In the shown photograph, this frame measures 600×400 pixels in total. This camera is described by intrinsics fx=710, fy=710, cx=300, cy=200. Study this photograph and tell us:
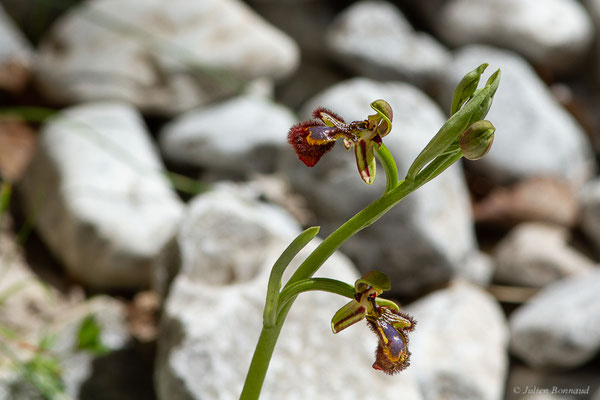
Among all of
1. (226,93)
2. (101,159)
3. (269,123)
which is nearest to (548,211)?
(269,123)

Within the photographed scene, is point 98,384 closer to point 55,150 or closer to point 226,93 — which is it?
point 55,150

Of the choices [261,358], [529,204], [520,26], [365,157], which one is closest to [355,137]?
[365,157]

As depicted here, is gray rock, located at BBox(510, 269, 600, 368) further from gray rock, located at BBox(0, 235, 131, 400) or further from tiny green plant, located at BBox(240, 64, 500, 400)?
tiny green plant, located at BBox(240, 64, 500, 400)

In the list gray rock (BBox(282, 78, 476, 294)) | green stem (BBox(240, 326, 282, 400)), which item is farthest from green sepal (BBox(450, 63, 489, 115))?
gray rock (BBox(282, 78, 476, 294))

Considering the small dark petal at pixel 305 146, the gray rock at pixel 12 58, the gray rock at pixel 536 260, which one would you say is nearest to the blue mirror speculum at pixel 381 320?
the small dark petal at pixel 305 146

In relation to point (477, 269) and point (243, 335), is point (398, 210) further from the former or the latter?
point (243, 335)

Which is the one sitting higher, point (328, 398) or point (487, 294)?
point (328, 398)

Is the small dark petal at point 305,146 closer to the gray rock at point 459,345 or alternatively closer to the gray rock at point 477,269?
the gray rock at point 459,345
